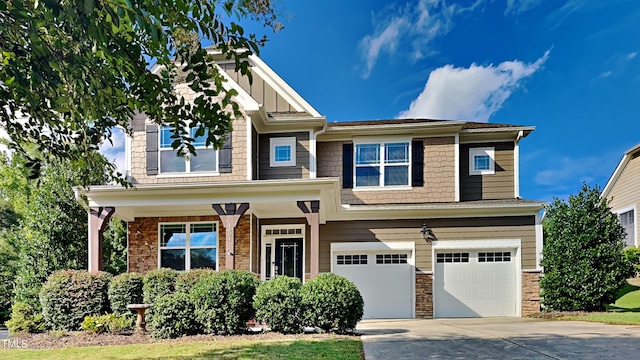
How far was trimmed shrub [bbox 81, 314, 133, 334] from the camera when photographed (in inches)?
337

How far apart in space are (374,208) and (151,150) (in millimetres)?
6375

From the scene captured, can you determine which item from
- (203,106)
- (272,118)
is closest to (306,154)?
(272,118)

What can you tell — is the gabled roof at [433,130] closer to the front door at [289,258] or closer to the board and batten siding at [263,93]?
the board and batten siding at [263,93]

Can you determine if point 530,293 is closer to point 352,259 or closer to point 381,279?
point 381,279

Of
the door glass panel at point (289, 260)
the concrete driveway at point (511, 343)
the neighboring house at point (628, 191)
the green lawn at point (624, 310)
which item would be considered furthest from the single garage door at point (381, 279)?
the neighboring house at point (628, 191)

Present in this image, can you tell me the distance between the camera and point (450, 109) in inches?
677

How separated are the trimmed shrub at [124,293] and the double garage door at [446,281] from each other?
533 cm

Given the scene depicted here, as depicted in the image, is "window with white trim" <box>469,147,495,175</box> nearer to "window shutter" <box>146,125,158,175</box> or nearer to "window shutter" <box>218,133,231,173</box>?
"window shutter" <box>218,133,231,173</box>

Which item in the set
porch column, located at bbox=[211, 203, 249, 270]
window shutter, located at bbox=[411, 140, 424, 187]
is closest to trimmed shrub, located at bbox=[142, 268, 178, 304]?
porch column, located at bbox=[211, 203, 249, 270]

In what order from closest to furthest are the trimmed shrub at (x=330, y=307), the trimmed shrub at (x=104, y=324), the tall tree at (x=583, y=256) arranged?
the trimmed shrub at (x=330, y=307) < the trimmed shrub at (x=104, y=324) < the tall tree at (x=583, y=256)

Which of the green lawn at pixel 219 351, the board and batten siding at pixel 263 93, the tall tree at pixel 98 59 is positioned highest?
the board and batten siding at pixel 263 93

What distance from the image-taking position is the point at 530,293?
38.8 feet

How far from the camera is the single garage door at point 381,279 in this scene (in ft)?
39.8

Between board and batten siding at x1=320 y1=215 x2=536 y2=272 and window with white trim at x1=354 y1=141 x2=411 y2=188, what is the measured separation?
1.28 m
